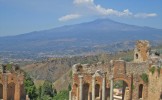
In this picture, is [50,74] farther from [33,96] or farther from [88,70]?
[88,70]

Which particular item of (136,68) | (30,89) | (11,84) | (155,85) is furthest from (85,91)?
(30,89)

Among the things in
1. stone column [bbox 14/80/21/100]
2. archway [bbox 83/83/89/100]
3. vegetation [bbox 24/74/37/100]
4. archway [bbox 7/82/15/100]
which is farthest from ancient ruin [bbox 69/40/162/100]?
vegetation [bbox 24/74/37/100]

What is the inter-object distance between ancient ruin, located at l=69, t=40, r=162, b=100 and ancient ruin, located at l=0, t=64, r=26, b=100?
7.20 m

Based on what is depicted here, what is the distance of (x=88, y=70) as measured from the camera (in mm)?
43812

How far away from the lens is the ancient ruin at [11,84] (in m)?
45.9

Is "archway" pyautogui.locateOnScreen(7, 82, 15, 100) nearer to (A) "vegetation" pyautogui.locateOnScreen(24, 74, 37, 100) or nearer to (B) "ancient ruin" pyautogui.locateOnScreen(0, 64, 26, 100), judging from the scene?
(B) "ancient ruin" pyautogui.locateOnScreen(0, 64, 26, 100)

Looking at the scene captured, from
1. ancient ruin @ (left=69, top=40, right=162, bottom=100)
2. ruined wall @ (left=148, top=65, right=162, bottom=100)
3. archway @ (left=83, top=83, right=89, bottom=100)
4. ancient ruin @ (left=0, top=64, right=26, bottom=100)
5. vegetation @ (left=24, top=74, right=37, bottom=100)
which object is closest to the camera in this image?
ruined wall @ (left=148, top=65, right=162, bottom=100)

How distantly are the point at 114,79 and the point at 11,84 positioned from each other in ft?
43.2

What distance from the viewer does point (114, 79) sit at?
141ft

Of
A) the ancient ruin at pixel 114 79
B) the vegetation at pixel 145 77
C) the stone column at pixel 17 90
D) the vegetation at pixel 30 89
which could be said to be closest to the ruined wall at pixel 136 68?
the ancient ruin at pixel 114 79

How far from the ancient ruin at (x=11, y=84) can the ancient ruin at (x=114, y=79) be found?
7.20 metres

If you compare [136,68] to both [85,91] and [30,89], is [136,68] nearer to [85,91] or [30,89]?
[85,91]

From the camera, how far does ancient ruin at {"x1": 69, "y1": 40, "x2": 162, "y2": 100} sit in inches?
1641

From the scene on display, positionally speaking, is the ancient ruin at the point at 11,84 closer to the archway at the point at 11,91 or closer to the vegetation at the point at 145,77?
the archway at the point at 11,91
